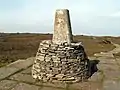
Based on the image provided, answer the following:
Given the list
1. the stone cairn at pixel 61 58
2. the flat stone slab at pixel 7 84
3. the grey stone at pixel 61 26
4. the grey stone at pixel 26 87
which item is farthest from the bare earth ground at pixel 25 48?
the grey stone at pixel 61 26

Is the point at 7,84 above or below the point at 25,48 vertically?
above

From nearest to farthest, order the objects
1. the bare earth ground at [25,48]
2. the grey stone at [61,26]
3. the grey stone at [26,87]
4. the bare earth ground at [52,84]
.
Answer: the grey stone at [26,87], the bare earth ground at [52,84], the grey stone at [61,26], the bare earth ground at [25,48]

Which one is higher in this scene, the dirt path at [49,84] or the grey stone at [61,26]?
the grey stone at [61,26]

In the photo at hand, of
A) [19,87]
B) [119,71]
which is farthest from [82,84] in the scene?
[119,71]

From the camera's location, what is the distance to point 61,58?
22.9ft

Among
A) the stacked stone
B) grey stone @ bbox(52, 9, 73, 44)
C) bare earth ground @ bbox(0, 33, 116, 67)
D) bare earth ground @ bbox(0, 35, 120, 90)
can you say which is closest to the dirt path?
bare earth ground @ bbox(0, 35, 120, 90)

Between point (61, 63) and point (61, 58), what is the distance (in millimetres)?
172

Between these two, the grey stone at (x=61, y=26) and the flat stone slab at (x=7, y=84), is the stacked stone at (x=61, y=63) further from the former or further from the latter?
the flat stone slab at (x=7, y=84)

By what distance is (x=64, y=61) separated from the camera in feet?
22.9

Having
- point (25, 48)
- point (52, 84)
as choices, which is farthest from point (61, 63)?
point (25, 48)

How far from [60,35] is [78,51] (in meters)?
0.86

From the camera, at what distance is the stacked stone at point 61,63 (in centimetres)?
698

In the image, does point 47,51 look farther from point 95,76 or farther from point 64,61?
point 95,76

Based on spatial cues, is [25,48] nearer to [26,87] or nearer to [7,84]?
[7,84]
